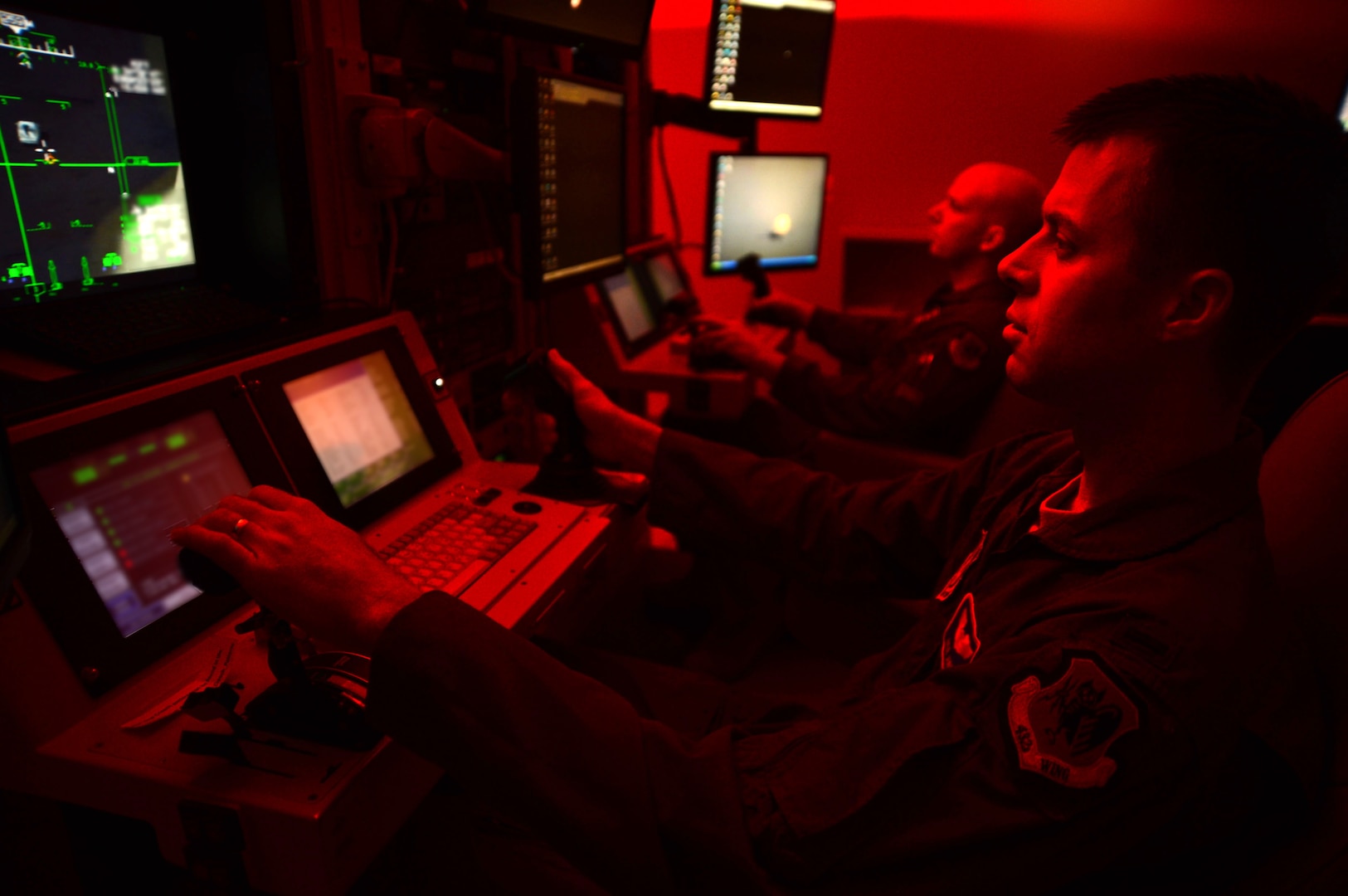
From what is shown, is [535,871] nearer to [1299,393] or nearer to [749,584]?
[749,584]

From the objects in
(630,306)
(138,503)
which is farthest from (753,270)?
(138,503)

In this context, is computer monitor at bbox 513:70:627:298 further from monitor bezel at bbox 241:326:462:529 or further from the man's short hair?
the man's short hair

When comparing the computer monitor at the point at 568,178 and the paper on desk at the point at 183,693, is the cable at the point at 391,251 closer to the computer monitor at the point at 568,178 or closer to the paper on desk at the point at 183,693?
the computer monitor at the point at 568,178

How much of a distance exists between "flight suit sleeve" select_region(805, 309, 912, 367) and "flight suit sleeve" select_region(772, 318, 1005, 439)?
0.54 m

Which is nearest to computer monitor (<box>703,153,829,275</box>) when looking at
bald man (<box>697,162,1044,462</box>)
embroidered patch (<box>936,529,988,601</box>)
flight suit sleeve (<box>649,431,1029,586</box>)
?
bald man (<box>697,162,1044,462</box>)

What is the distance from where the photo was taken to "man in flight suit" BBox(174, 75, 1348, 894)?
26.1 inches

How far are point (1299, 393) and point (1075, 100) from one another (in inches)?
62.0

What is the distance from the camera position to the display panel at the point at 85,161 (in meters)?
0.98

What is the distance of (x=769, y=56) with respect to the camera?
266 centimetres

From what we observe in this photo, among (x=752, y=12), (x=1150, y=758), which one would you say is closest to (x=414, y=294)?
(x=1150, y=758)

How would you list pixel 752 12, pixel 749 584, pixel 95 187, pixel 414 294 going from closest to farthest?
pixel 95 187 → pixel 414 294 → pixel 749 584 → pixel 752 12

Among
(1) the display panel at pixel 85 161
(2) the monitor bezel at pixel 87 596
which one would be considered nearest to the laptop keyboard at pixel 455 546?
(2) the monitor bezel at pixel 87 596

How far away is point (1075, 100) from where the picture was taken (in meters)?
3.46

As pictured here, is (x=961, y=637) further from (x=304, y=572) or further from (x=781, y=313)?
(x=781, y=313)
